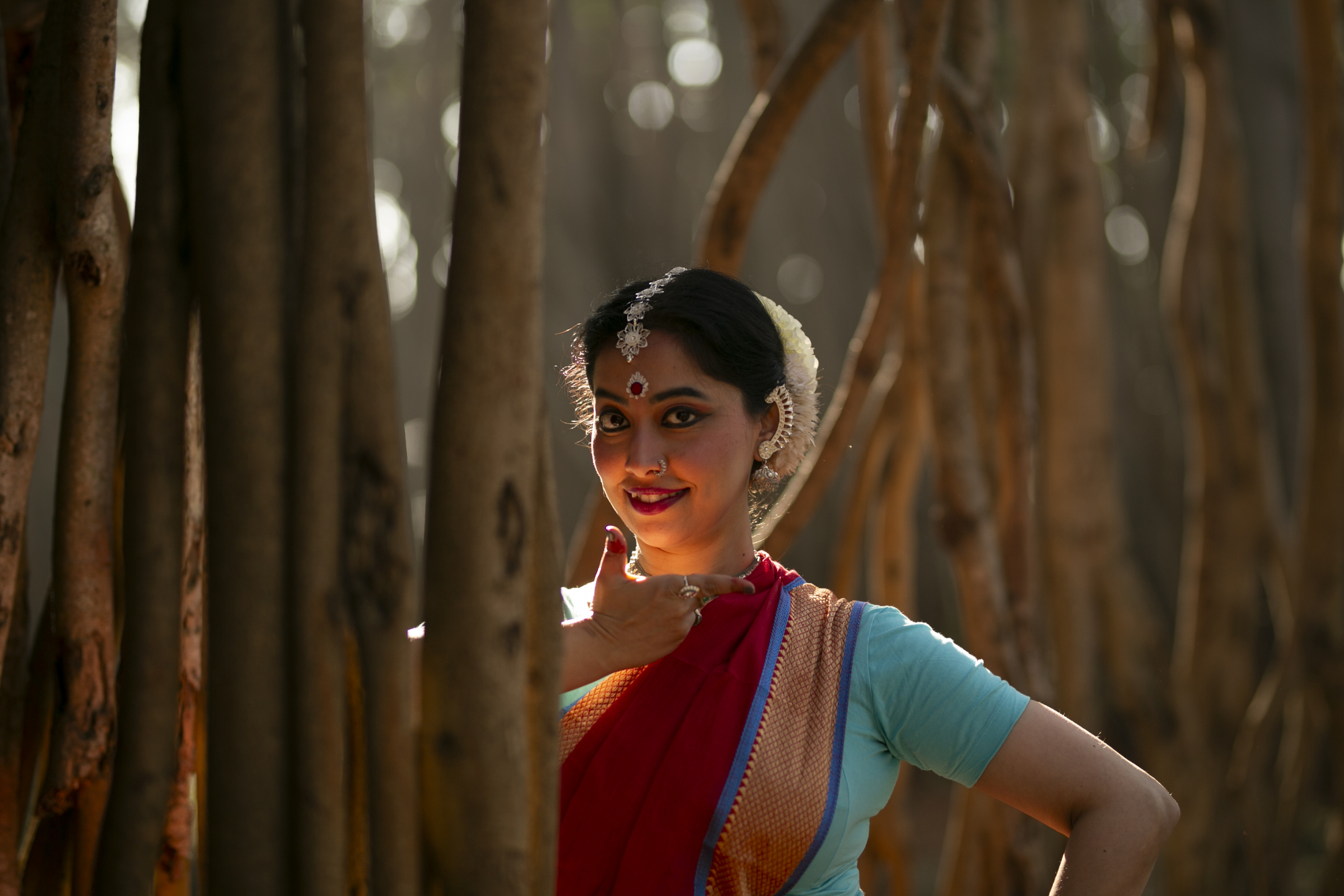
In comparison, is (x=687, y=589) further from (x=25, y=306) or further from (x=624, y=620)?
(x=25, y=306)

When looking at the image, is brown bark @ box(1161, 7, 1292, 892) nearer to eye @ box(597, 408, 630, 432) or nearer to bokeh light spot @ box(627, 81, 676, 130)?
eye @ box(597, 408, 630, 432)

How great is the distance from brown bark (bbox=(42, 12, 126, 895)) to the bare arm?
89 centimetres

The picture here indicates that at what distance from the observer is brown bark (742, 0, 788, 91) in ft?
8.10

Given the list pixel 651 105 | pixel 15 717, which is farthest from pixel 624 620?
pixel 651 105

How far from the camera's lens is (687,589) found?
1132 mm

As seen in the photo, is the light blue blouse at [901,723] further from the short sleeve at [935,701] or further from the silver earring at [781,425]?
Result: the silver earring at [781,425]

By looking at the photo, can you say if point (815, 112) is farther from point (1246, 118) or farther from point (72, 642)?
point (72, 642)

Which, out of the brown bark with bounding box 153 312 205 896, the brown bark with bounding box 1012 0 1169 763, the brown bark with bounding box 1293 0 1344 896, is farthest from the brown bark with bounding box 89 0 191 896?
the brown bark with bounding box 1293 0 1344 896

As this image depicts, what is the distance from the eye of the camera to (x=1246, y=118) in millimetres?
5719

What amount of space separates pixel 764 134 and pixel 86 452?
125cm

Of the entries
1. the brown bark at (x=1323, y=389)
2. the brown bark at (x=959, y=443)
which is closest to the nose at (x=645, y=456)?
the brown bark at (x=959, y=443)

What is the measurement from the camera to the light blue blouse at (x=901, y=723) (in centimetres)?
114

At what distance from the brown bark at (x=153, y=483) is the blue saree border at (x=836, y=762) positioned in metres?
0.62

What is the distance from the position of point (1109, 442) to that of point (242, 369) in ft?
7.74
